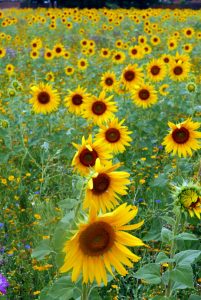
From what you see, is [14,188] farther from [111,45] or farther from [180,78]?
[111,45]

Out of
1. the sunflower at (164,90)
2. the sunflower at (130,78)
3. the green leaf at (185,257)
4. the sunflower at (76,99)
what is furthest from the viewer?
the sunflower at (164,90)

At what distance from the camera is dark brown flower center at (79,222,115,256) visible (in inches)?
56.7

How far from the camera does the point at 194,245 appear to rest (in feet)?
8.52

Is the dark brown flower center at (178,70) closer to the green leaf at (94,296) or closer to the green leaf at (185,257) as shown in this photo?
the green leaf at (185,257)

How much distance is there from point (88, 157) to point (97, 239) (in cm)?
76

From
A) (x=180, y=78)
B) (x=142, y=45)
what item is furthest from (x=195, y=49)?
(x=180, y=78)

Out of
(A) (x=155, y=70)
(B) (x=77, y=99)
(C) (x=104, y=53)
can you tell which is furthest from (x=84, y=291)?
(C) (x=104, y=53)

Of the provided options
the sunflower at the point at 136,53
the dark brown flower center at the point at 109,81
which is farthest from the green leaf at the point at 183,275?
the sunflower at the point at 136,53

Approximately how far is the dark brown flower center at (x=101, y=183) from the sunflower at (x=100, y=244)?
0.28 meters

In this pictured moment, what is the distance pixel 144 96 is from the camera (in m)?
4.65

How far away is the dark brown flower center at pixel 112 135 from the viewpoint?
10.5 ft

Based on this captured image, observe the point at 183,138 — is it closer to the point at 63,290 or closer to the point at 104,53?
the point at 63,290

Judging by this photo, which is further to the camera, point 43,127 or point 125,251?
point 43,127

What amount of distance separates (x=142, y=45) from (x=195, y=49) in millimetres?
3413
